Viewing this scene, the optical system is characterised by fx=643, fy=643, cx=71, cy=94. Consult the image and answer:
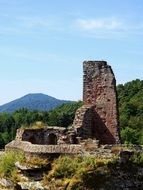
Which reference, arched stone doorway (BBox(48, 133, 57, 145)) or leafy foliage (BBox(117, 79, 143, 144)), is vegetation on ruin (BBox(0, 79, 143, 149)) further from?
arched stone doorway (BBox(48, 133, 57, 145))

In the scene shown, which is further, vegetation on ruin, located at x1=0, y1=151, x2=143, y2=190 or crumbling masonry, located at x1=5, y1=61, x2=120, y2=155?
crumbling masonry, located at x1=5, y1=61, x2=120, y2=155

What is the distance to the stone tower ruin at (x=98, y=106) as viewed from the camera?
40.8 metres

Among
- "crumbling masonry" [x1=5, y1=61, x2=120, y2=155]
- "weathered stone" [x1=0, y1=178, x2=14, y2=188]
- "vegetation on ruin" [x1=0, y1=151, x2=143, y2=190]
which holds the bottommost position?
"weathered stone" [x1=0, y1=178, x2=14, y2=188]

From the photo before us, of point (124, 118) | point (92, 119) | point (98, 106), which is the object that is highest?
point (124, 118)

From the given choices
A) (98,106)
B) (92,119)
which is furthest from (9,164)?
(98,106)

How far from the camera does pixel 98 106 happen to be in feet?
136

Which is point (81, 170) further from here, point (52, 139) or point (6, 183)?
point (52, 139)

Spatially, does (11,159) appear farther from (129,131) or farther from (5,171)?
(129,131)

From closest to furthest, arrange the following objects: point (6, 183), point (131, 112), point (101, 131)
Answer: point (6, 183), point (101, 131), point (131, 112)

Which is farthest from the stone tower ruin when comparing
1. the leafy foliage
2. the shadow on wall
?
the leafy foliage

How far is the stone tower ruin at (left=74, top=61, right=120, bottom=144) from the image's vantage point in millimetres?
40812

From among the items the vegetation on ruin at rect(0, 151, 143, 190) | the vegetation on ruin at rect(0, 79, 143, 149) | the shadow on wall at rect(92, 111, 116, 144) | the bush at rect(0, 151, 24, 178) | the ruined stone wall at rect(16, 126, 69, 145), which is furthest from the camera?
the vegetation on ruin at rect(0, 79, 143, 149)

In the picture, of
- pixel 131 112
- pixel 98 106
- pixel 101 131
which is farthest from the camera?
pixel 131 112

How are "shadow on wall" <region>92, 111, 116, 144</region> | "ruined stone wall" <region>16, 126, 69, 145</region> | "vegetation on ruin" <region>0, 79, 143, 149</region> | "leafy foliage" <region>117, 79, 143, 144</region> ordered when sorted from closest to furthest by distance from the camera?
"shadow on wall" <region>92, 111, 116, 144</region> < "ruined stone wall" <region>16, 126, 69, 145</region> < "leafy foliage" <region>117, 79, 143, 144</region> < "vegetation on ruin" <region>0, 79, 143, 149</region>
